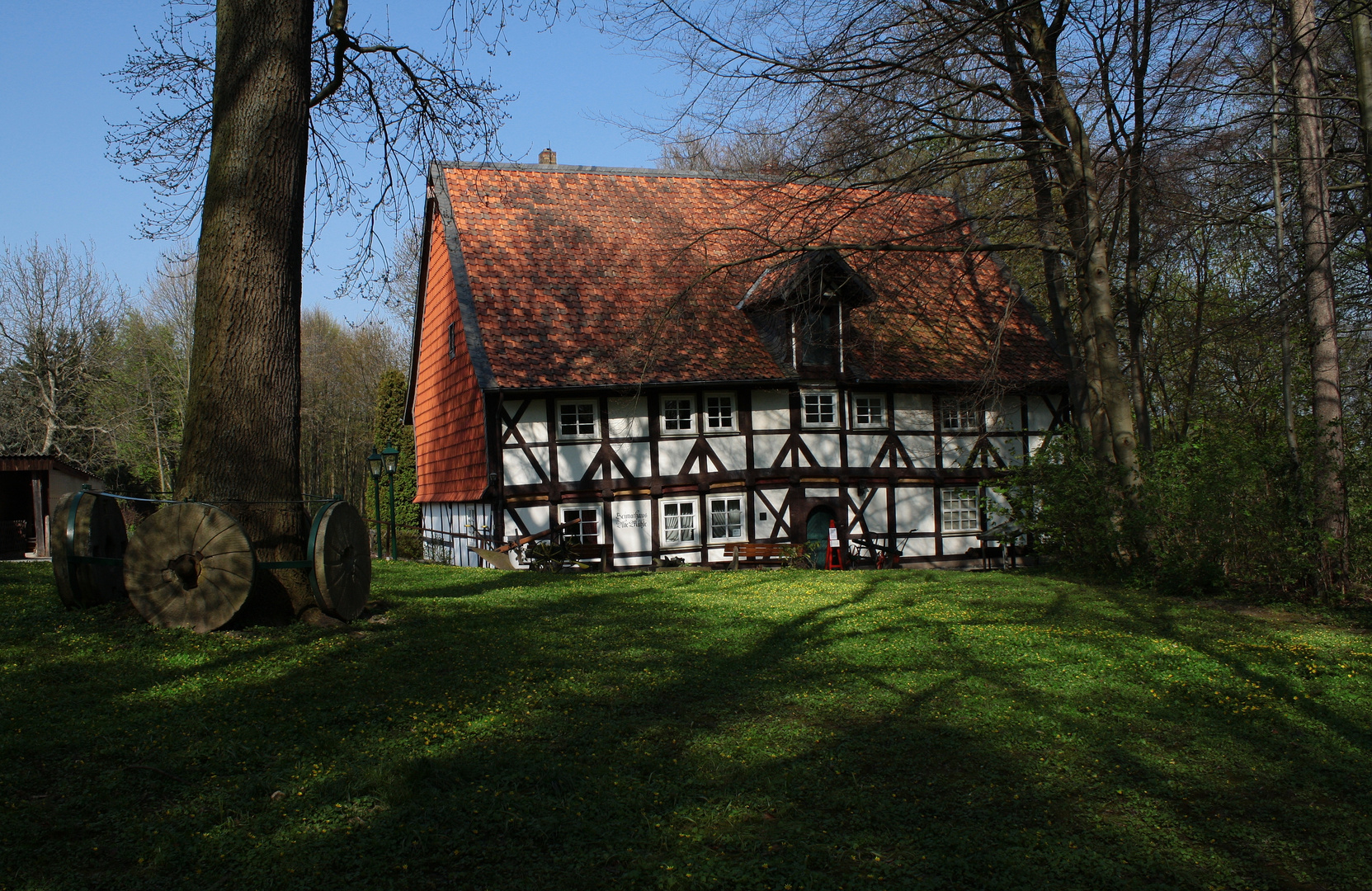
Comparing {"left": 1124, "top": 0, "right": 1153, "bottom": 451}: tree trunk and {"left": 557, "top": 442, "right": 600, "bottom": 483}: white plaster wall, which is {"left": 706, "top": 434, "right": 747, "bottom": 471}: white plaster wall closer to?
{"left": 557, "top": 442, "right": 600, "bottom": 483}: white plaster wall

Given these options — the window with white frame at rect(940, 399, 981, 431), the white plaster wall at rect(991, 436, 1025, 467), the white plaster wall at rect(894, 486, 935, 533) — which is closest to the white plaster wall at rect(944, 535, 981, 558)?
the white plaster wall at rect(894, 486, 935, 533)

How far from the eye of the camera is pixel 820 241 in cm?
1337

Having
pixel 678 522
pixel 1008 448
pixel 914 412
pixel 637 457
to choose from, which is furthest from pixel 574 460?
Result: pixel 1008 448

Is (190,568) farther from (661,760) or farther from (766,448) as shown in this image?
(766,448)

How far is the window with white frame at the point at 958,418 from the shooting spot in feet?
72.8

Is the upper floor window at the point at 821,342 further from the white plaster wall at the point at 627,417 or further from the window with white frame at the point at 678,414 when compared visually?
the white plaster wall at the point at 627,417

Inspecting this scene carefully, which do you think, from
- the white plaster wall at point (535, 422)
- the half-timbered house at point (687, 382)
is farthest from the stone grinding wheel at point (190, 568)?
the white plaster wall at point (535, 422)

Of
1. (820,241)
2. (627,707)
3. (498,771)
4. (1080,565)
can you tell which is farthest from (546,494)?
(498,771)

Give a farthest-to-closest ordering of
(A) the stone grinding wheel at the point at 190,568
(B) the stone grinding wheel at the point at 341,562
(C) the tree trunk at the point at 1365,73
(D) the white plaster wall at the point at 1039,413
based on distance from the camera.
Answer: (D) the white plaster wall at the point at 1039,413
(C) the tree trunk at the point at 1365,73
(B) the stone grinding wheel at the point at 341,562
(A) the stone grinding wheel at the point at 190,568

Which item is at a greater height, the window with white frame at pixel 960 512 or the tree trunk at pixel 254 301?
the tree trunk at pixel 254 301

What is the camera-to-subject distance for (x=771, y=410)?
20938 millimetres

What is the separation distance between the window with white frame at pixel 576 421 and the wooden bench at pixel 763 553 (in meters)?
3.98

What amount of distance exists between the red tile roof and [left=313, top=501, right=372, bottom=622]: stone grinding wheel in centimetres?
1050

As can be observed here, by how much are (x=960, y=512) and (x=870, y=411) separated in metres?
3.53
